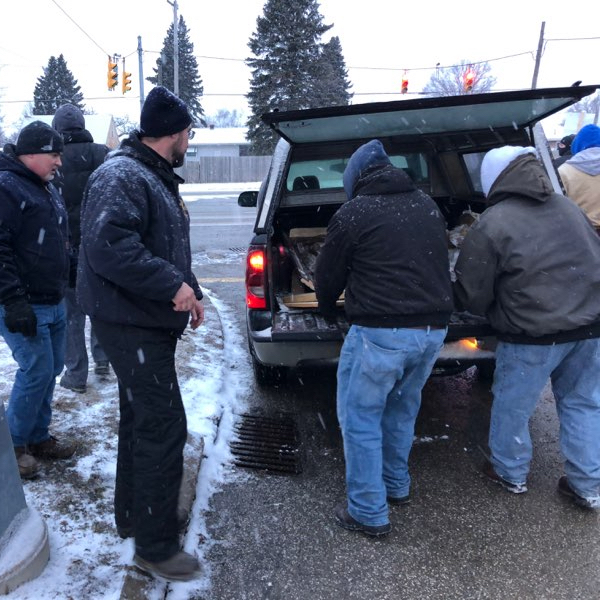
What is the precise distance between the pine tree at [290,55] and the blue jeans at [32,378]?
3146cm

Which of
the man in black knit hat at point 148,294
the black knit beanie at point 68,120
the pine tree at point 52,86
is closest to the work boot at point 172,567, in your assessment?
the man in black knit hat at point 148,294

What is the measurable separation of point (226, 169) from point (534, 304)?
37428 mm

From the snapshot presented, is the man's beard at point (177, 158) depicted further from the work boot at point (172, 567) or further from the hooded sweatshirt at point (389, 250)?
the work boot at point (172, 567)

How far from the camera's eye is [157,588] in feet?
7.27

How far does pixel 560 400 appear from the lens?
9.91 ft

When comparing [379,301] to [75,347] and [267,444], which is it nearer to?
[267,444]

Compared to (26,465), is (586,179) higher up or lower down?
higher up

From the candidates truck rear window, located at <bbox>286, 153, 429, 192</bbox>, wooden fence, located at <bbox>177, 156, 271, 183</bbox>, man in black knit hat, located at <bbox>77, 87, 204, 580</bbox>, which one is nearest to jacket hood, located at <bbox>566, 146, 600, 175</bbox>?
truck rear window, located at <bbox>286, 153, 429, 192</bbox>

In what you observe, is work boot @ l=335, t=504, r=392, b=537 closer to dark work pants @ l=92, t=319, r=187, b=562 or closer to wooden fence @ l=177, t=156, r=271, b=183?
dark work pants @ l=92, t=319, r=187, b=562

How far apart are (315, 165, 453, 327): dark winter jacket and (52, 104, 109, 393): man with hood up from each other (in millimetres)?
2210

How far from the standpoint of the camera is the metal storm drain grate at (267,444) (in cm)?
333

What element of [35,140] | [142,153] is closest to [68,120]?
[35,140]

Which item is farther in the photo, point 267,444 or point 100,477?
point 267,444

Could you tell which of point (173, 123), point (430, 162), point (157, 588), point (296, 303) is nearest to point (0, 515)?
point (157, 588)
